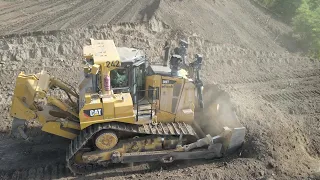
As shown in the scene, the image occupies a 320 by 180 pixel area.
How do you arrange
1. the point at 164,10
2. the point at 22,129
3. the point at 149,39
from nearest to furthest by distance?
the point at 22,129 → the point at 149,39 → the point at 164,10

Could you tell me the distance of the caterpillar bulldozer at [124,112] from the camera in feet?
27.6

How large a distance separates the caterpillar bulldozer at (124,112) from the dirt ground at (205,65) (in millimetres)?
532

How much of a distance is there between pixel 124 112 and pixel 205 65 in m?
7.29

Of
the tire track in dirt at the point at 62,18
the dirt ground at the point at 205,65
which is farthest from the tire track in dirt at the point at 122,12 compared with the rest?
the tire track in dirt at the point at 62,18

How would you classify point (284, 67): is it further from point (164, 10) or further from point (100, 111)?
point (100, 111)

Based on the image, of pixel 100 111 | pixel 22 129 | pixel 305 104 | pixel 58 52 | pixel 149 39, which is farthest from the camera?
pixel 149 39

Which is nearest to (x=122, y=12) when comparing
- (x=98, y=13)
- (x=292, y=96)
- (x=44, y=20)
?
(x=98, y=13)

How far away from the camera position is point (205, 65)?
15094 millimetres

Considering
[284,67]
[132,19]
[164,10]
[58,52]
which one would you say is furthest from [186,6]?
[58,52]

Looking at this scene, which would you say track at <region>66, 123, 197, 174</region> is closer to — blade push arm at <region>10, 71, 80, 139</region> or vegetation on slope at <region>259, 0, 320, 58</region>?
blade push arm at <region>10, 71, 80, 139</region>

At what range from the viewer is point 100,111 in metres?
8.34

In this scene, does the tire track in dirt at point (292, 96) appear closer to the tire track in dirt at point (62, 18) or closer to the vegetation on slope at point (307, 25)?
the vegetation on slope at point (307, 25)

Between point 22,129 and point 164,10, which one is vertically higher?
point 164,10

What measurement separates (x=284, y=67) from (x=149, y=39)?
591cm
